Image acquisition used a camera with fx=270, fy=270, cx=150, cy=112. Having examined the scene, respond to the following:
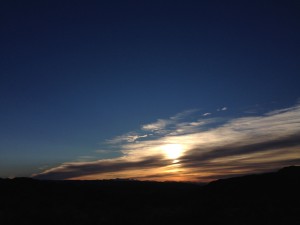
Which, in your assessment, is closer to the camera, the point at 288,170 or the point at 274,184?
the point at 274,184

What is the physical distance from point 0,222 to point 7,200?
36.4 feet

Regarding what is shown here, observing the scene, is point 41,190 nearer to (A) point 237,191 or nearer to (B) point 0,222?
(B) point 0,222

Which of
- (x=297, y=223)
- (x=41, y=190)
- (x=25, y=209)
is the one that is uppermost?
(x=41, y=190)

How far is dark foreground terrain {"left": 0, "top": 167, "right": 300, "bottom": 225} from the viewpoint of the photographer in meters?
28.9

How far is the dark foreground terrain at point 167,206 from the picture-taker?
28.9 m

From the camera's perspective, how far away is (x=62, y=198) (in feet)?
143

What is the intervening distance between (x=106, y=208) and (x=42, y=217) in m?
9.09

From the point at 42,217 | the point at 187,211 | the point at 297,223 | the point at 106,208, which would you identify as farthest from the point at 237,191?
the point at 42,217

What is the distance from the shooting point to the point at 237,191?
4062cm

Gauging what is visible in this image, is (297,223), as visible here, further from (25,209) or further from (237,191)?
(25,209)

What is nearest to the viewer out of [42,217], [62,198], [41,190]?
[42,217]

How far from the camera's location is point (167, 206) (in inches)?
1494

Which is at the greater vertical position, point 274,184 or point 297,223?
point 274,184

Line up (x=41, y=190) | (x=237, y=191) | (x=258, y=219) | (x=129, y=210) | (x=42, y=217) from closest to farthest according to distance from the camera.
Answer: (x=258, y=219) → (x=42, y=217) → (x=129, y=210) → (x=237, y=191) → (x=41, y=190)
